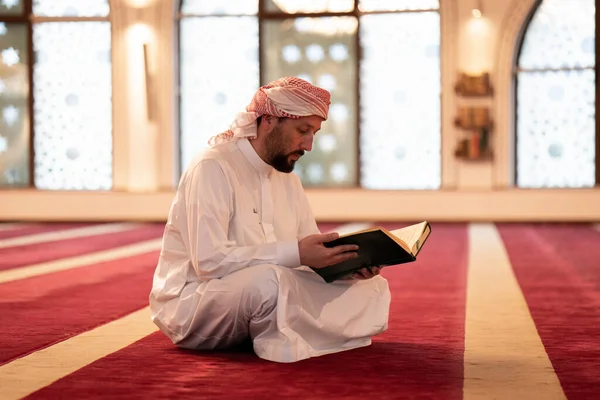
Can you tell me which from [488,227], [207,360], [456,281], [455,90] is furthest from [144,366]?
[455,90]

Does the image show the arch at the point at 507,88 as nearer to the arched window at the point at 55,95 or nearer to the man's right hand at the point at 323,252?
the arched window at the point at 55,95

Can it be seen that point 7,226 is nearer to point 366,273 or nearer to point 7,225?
point 7,225

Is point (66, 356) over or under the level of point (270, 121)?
under

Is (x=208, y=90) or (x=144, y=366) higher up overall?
(x=208, y=90)

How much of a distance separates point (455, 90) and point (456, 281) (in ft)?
21.7

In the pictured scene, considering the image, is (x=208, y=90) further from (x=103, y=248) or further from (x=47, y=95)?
(x=103, y=248)

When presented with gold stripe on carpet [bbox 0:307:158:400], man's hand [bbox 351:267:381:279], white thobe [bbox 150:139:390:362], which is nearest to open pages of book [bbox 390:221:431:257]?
man's hand [bbox 351:267:381:279]

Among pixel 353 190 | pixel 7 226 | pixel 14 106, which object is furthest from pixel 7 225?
pixel 353 190

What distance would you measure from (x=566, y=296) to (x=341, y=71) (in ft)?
26.0

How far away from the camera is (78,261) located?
754 centimetres

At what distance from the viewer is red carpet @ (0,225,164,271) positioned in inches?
302

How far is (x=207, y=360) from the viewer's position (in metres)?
3.49

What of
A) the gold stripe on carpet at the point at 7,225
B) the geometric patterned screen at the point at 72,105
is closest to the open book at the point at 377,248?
the gold stripe on carpet at the point at 7,225

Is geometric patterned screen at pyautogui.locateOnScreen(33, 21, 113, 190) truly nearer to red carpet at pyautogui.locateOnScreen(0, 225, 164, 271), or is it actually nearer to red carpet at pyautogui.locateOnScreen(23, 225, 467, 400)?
red carpet at pyautogui.locateOnScreen(0, 225, 164, 271)
